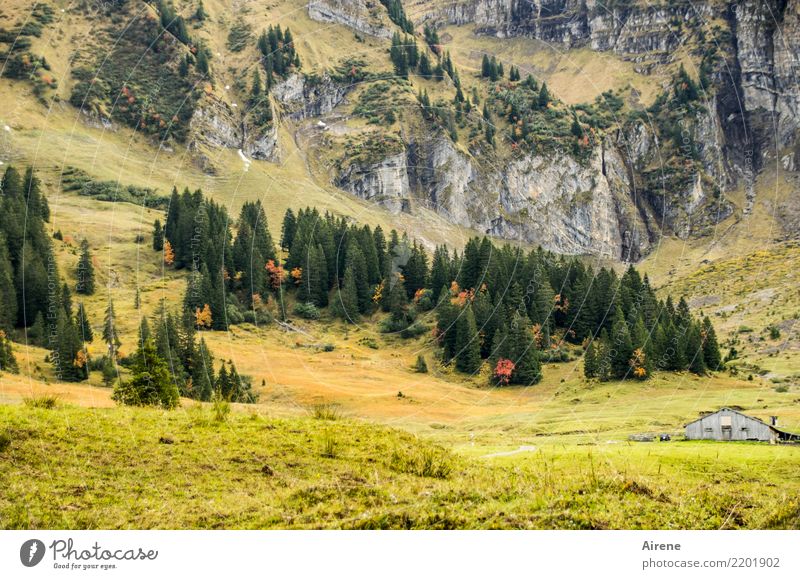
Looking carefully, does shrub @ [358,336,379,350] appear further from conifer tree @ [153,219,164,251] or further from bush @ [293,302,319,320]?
conifer tree @ [153,219,164,251]

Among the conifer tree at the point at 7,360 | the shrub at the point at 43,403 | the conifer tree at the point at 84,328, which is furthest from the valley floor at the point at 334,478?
the conifer tree at the point at 84,328

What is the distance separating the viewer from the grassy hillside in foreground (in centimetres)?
2105

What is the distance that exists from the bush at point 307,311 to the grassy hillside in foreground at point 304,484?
84336 mm

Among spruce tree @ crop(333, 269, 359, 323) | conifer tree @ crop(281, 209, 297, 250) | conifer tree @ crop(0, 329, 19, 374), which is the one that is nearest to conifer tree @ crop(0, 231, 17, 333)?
conifer tree @ crop(0, 329, 19, 374)

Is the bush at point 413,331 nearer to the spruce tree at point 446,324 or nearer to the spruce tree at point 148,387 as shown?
the spruce tree at point 446,324

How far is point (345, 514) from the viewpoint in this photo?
21.4 metres

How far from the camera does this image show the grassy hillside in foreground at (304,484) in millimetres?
21047

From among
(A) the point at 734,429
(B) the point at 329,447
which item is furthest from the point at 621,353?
(B) the point at 329,447

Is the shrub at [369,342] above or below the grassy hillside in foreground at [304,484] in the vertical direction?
below

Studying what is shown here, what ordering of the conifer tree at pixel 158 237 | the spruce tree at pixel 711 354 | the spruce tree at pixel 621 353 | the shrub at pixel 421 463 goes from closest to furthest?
the shrub at pixel 421 463, the spruce tree at pixel 621 353, the spruce tree at pixel 711 354, the conifer tree at pixel 158 237

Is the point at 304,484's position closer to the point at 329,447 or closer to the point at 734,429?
Answer: the point at 329,447
